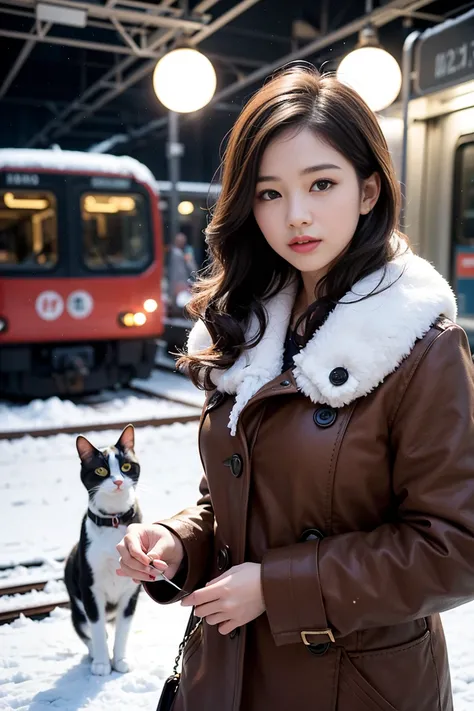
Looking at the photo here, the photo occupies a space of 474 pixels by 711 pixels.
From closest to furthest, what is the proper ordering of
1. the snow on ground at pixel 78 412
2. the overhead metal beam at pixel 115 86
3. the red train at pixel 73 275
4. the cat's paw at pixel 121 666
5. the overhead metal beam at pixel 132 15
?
the cat's paw at pixel 121 666 < the overhead metal beam at pixel 132 15 < the snow on ground at pixel 78 412 < the overhead metal beam at pixel 115 86 < the red train at pixel 73 275

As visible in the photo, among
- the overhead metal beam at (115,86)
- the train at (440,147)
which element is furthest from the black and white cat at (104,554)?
the overhead metal beam at (115,86)

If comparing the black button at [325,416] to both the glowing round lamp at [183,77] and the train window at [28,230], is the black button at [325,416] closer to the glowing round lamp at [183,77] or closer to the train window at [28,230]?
the glowing round lamp at [183,77]

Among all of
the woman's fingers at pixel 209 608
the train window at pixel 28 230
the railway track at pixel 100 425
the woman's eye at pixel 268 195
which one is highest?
the train window at pixel 28 230

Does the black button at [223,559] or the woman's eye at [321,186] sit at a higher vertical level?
the woman's eye at [321,186]

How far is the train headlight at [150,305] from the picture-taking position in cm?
712

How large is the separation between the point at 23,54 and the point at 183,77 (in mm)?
1084

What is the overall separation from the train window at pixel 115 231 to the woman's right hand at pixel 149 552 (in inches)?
227

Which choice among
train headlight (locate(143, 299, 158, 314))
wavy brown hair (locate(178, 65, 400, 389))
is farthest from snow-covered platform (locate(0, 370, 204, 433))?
wavy brown hair (locate(178, 65, 400, 389))

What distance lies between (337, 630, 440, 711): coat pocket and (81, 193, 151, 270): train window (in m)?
6.04

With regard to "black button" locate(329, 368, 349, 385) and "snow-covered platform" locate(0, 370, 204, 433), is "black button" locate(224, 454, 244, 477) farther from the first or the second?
"snow-covered platform" locate(0, 370, 204, 433)

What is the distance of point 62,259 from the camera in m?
6.55

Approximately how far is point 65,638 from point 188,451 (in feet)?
8.05

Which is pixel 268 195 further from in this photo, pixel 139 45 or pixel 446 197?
pixel 139 45

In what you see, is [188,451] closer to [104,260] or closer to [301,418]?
[104,260]
